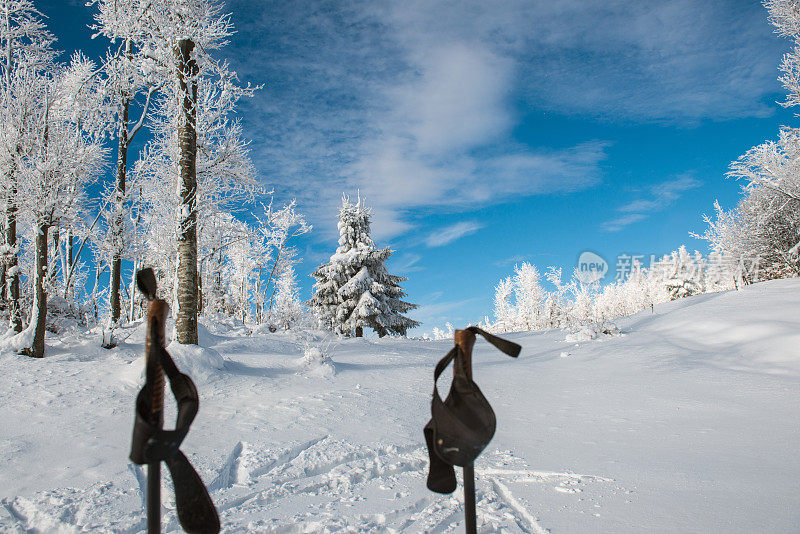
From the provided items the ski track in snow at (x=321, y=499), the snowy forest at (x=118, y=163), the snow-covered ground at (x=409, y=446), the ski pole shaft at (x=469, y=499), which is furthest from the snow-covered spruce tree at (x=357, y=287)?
the ski pole shaft at (x=469, y=499)

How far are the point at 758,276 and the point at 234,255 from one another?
40.8 meters

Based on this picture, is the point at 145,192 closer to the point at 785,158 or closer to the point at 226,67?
the point at 226,67

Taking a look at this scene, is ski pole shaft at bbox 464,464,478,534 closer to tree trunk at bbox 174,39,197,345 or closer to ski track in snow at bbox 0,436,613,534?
ski track in snow at bbox 0,436,613,534

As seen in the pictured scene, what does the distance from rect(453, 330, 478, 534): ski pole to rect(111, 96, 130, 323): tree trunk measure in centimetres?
1485

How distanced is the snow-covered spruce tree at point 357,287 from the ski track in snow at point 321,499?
19003mm

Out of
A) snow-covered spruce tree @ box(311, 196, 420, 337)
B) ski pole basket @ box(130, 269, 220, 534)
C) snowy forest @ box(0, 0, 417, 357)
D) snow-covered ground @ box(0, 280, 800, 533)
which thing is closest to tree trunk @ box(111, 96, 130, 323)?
snowy forest @ box(0, 0, 417, 357)

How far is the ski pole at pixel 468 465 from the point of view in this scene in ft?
2.30

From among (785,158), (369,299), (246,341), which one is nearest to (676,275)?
(785,158)

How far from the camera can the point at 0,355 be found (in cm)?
780

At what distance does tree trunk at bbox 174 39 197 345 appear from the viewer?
25.4ft

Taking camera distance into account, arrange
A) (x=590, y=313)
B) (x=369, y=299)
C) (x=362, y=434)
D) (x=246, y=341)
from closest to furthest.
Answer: (x=362, y=434) < (x=246, y=341) < (x=369, y=299) < (x=590, y=313)

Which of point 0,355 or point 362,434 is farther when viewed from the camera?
point 0,355

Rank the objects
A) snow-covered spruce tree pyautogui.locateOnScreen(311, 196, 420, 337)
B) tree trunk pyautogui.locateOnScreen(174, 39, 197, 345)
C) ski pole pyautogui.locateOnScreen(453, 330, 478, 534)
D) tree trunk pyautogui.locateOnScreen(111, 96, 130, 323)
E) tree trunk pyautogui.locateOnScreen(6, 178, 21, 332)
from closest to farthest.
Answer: ski pole pyautogui.locateOnScreen(453, 330, 478, 534) → tree trunk pyautogui.locateOnScreen(174, 39, 197, 345) → tree trunk pyautogui.locateOnScreen(6, 178, 21, 332) → tree trunk pyautogui.locateOnScreen(111, 96, 130, 323) → snow-covered spruce tree pyautogui.locateOnScreen(311, 196, 420, 337)

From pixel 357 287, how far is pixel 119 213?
12574 millimetres
